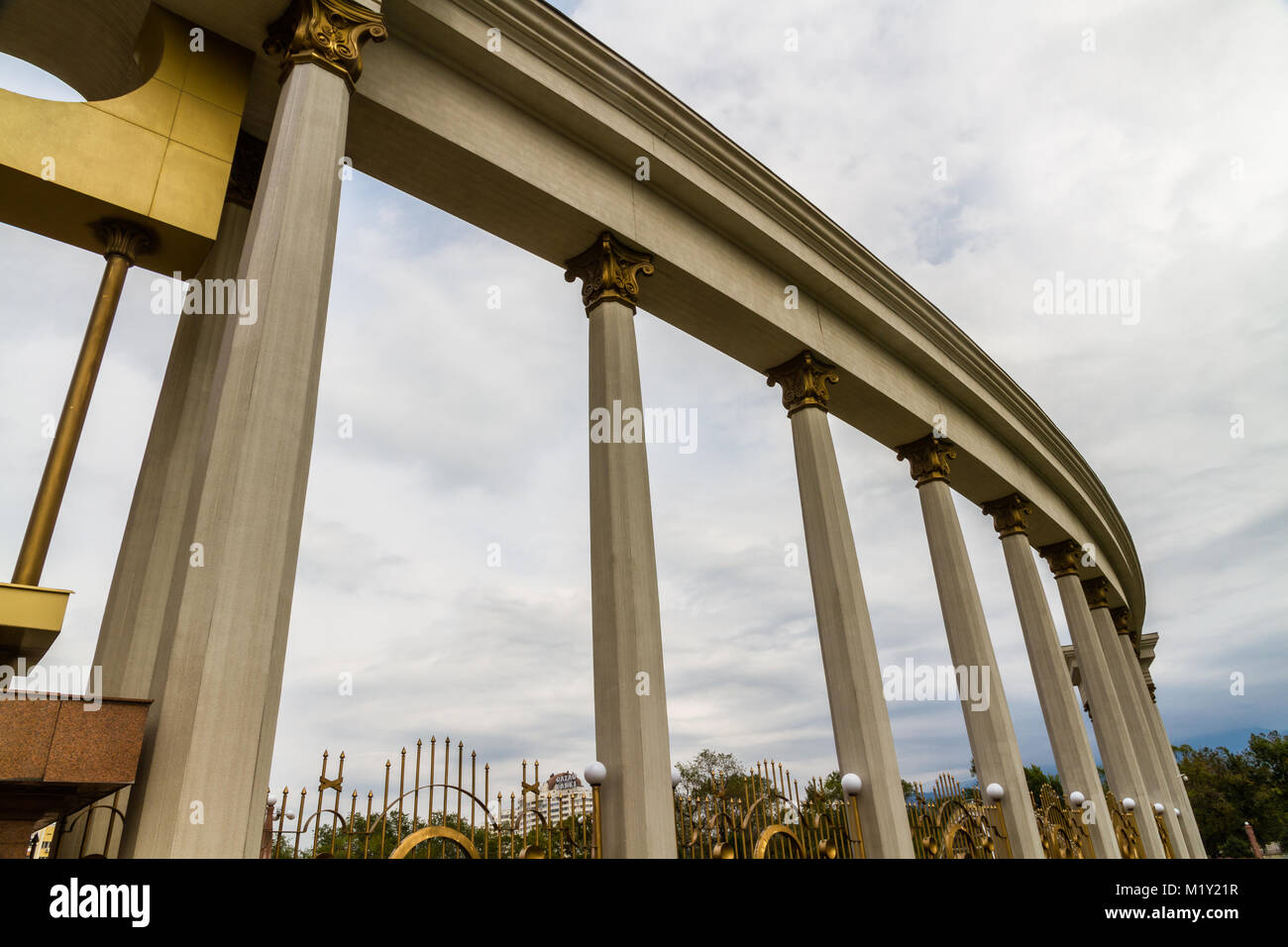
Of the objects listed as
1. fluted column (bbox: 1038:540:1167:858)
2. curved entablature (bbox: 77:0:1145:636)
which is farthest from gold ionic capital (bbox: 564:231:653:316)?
fluted column (bbox: 1038:540:1167:858)

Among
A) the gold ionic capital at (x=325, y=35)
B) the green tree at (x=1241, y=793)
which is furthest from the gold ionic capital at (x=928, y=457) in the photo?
the green tree at (x=1241, y=793)

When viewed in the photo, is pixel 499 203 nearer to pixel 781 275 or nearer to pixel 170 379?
pixel 170 379

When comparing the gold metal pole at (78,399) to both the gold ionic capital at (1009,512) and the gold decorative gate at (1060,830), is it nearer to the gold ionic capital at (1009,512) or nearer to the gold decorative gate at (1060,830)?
the gold decorative gate at (1060,830)

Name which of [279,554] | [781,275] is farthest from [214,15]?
[781,275]

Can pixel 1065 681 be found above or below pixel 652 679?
above

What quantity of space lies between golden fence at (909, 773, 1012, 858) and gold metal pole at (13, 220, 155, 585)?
603 inches

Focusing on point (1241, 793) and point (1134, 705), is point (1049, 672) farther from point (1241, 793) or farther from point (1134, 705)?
point (1241, 793)

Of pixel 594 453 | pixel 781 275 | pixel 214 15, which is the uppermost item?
pixel 781 275

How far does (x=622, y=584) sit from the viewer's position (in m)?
12.9

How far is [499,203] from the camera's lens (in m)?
15.1

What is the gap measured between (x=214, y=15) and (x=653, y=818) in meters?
13.9

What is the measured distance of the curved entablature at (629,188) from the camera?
13469 millimetres

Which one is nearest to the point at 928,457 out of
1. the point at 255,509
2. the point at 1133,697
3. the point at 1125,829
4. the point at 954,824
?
the point at 954,824

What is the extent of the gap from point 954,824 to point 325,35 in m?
19.1
